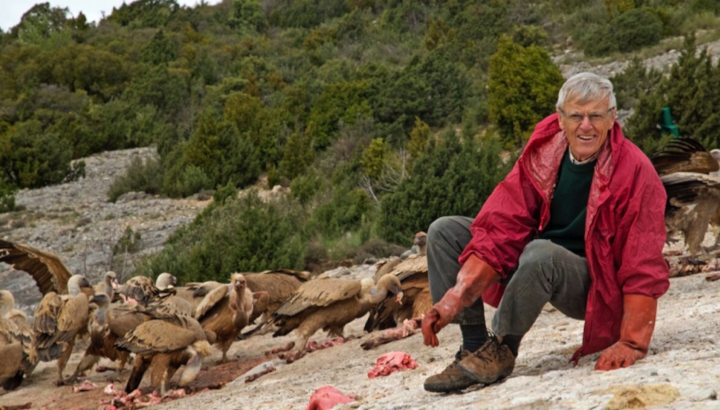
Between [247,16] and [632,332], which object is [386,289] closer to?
[632,332]

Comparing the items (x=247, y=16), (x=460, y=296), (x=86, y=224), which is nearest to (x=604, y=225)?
(x=460, y=296)

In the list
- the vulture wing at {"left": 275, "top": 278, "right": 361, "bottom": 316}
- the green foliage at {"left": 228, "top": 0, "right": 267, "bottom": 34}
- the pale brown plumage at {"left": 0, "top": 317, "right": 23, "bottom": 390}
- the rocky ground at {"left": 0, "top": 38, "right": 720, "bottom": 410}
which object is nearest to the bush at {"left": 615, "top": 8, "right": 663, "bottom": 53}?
the rocky ground at {"left": 0, "top": 38, "right": 720, "bottom": 410}

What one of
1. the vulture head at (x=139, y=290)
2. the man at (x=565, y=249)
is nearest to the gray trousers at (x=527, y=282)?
the man at (x=565, y=249)

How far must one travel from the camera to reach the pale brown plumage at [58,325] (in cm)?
922

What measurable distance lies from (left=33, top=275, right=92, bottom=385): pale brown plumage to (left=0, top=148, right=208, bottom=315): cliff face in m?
5.97

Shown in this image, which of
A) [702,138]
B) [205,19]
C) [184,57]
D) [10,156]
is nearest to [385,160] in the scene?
[702,138]

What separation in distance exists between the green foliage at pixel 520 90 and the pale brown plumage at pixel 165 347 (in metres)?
18.9

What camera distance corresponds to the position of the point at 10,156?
3397 cm

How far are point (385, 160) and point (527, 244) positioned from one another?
2101cm

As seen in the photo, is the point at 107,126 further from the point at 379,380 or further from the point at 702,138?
the point at 379,380

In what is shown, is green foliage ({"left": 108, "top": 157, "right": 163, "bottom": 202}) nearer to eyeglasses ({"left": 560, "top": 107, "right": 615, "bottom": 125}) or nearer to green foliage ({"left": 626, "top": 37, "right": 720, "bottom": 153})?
green foliage ({"left": 626, "top": 37, "right": 720, "bottom": 153})

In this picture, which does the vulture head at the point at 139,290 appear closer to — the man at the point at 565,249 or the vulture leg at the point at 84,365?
the vulture leg at the point at 84,365

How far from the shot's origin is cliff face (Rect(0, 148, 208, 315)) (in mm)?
18562

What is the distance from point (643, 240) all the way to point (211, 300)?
5649mm
